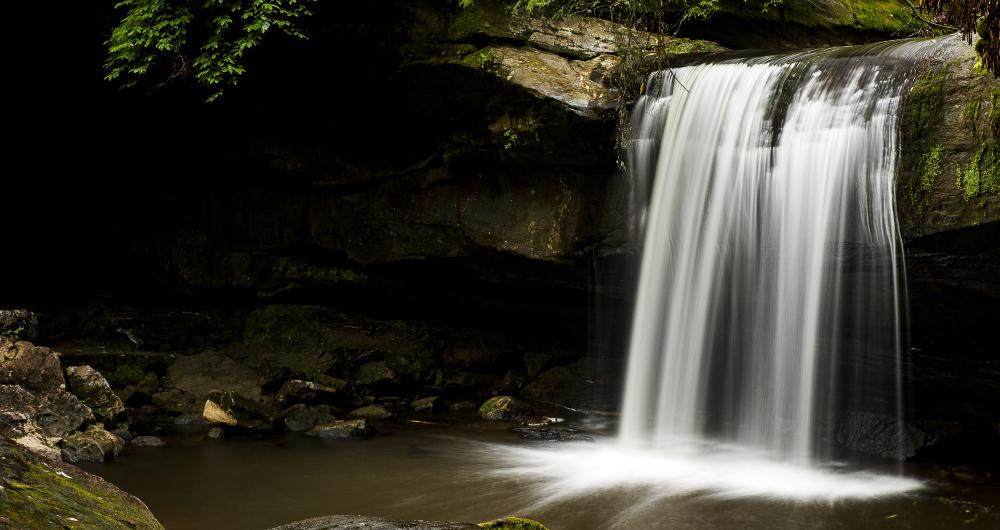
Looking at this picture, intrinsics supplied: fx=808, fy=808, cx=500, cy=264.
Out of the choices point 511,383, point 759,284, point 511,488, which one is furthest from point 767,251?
point 511,383

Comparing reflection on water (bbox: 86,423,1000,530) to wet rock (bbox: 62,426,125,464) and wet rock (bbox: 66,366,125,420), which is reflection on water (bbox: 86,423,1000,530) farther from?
wet rock (bbox: 66,366,125,420)

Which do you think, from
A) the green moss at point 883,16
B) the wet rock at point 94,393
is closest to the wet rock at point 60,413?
the wet rock at point 94,393

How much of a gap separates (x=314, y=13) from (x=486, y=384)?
226 inches

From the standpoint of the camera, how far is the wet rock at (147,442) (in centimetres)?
912

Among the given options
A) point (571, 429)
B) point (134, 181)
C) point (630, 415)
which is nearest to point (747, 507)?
point (630, 415)

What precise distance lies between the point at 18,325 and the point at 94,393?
1.26m

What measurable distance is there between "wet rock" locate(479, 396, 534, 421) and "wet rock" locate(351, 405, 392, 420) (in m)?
1.28

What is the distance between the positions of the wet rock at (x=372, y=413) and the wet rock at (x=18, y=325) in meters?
4.01

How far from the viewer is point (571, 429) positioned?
33.2 feet

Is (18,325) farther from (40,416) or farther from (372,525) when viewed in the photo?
(372,525)

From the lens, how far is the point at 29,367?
8.80m

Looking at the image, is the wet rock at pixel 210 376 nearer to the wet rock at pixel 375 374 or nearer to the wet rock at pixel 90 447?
the wet rock at pixel 375 374

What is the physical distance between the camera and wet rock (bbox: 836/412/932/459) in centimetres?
876

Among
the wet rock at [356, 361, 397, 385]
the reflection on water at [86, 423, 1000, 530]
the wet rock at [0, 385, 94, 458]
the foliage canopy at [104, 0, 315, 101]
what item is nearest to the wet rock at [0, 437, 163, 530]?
the reflection on water at [86, 423, 1000, 530]
